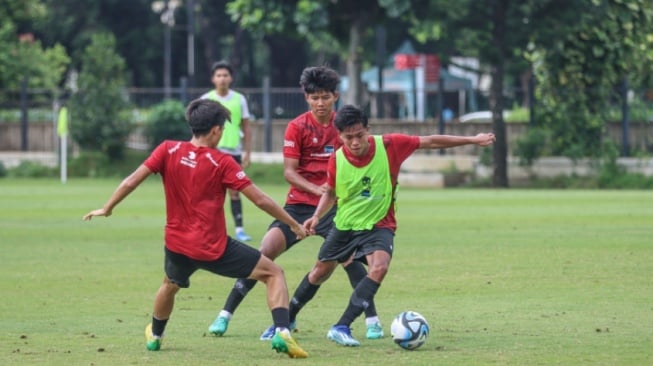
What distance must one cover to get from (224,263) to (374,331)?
140 centimetres

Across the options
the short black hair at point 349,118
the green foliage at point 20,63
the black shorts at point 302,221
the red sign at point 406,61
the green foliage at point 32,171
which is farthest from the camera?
the green foliage at point 20,63

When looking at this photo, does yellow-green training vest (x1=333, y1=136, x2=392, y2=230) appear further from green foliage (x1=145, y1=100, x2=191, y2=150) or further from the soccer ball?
green foliage (x1=145, y1=100, x2=191, y2=150)

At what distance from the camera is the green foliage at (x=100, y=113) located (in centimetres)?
3859

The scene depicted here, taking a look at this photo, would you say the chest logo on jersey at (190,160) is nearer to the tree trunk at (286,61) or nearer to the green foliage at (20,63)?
the green foliage at (20,63)

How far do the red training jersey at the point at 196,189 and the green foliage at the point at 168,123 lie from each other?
28.5m

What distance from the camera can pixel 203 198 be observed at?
31.2 ft

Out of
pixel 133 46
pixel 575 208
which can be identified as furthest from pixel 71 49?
pixel 575 208

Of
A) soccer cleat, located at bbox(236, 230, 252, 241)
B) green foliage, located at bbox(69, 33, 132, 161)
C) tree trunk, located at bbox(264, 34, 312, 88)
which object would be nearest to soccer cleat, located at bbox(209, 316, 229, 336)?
soccer cleat, located at bbox(236, 230, 252, 241)

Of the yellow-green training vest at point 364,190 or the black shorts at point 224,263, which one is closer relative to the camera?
the black shorts at point 224,263

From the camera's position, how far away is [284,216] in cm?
965

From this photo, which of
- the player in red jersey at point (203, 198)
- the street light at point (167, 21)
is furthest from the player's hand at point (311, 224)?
the street light at point (167, 21)

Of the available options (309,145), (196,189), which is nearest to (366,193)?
(309,145)

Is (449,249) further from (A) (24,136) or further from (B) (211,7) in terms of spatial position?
(B) (211,7)

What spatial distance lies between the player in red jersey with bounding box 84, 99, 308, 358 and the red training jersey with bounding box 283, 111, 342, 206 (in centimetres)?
149
